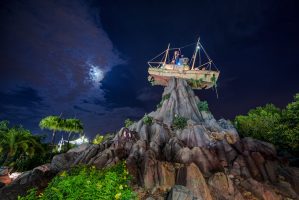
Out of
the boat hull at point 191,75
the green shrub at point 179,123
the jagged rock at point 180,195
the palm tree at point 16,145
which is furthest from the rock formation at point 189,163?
the palm tree at point 16,145

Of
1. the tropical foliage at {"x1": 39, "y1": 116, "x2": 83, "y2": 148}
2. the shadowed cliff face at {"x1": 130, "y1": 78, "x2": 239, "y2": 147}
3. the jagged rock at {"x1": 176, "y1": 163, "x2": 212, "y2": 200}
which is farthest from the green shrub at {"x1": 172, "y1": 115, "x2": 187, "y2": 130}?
the tropical foliage at {"x1": 39, "y1": 116, "x2": 83, "y2": 148}

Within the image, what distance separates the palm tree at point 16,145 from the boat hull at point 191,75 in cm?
2774

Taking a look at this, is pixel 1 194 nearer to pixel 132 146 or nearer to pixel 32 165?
pixel 132 146

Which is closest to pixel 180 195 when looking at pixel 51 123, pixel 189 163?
pixel 189 163

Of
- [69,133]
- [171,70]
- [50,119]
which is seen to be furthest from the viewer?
[69,133]

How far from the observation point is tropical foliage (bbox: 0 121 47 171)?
1455 inches

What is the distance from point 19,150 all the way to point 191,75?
37.4 m

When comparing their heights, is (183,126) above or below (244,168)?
above

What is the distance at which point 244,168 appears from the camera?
77.6ft

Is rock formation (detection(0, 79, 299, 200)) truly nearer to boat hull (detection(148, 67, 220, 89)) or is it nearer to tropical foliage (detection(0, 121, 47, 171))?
boat hull (detection(148, 67, 220, 89))

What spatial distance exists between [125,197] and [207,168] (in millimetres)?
16342

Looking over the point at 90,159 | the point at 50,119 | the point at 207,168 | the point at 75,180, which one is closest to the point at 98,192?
the point at 75,180

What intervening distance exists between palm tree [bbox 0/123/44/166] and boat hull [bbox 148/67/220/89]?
27.7 meters

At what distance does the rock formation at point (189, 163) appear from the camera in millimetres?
18453
